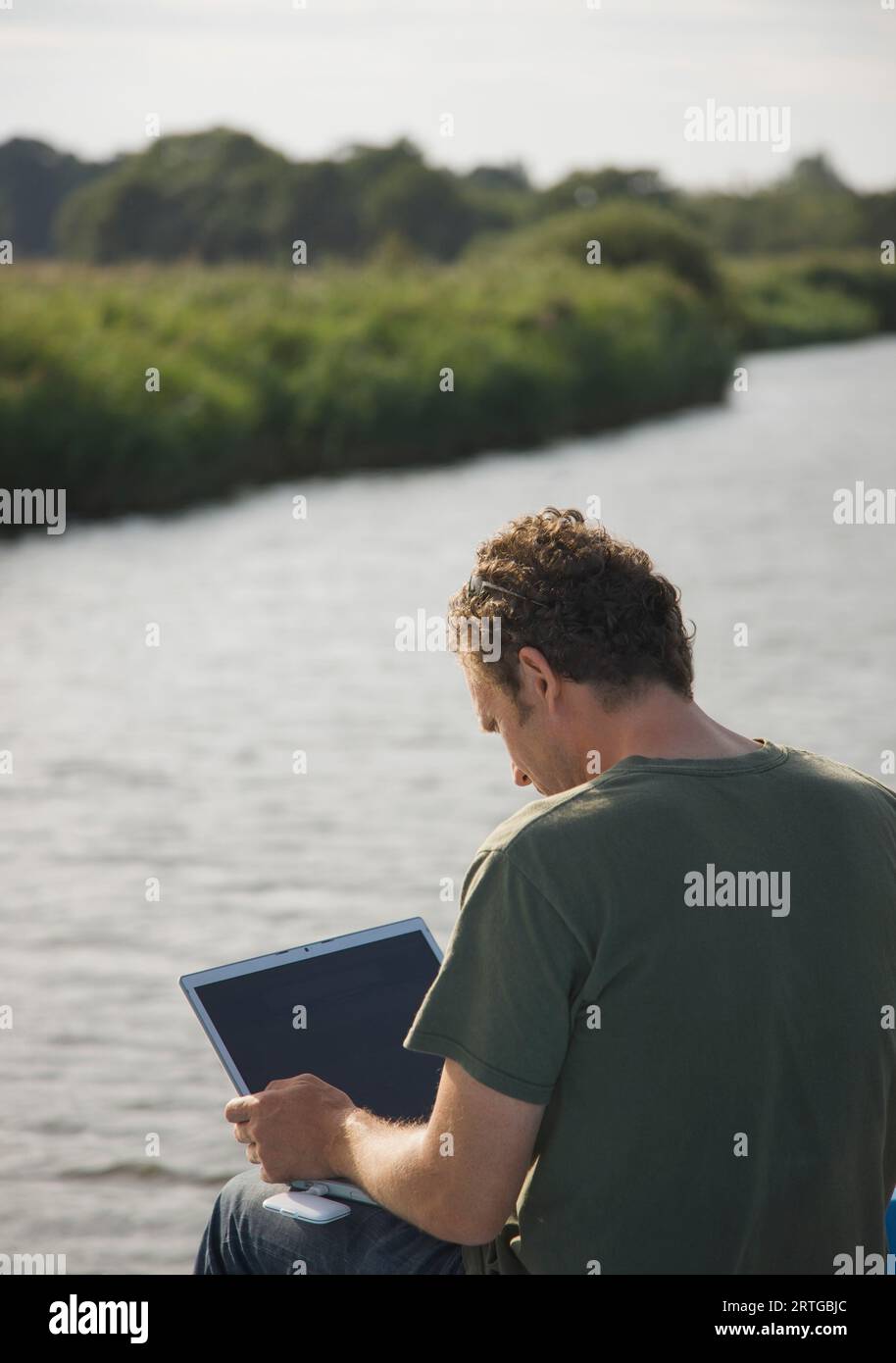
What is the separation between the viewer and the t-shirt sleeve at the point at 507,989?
1.48 meters

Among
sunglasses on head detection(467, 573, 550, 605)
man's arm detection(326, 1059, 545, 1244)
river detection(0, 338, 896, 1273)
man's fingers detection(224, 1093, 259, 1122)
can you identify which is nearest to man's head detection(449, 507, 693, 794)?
sunglasses on head detection(467, 573, 550, 605)

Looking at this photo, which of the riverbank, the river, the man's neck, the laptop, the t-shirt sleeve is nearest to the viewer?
the t-shirt sleeve

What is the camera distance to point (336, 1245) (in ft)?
5.77

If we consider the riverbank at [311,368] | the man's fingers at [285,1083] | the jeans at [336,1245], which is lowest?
the jeans at [336,1245]

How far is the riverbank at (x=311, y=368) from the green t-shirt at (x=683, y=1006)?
1132 centimetres

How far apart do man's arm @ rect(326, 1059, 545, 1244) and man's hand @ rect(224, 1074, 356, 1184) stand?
Result: 12cm

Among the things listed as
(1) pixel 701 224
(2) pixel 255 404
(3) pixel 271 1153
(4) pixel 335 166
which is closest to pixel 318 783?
(3) pixel 271 1153

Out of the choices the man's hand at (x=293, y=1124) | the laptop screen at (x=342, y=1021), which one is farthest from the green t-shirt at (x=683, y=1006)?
the laptop screen at (x=342, y=1021)

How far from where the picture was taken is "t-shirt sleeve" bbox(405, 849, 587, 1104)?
4.87 feet

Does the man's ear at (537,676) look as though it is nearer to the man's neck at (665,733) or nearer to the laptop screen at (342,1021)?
the man's neck at (665,733)

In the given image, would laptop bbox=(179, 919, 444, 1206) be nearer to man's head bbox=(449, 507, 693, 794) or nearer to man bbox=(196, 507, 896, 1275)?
man bbox=(196, 507, 896, 1275)

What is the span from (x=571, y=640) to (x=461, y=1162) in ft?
1.57
